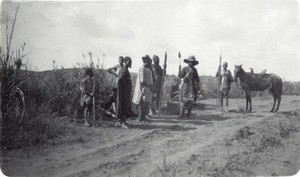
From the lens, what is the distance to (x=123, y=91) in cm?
861

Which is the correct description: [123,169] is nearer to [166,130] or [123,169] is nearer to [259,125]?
[166,130]

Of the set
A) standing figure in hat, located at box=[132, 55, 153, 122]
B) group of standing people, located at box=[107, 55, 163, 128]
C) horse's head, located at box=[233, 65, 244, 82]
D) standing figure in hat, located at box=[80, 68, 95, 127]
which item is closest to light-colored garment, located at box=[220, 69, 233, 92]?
horse's head, located at box=[233, 65, 244, 82]

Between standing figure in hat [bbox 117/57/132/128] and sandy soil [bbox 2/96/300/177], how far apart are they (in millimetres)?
405

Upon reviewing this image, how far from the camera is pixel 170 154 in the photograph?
6.23m

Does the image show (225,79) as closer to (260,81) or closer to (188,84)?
(260,81)

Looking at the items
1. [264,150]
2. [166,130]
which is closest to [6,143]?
[166,130]

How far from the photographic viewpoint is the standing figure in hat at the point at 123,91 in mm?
8539

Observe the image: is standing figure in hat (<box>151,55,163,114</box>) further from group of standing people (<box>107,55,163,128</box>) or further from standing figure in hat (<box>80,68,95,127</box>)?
standing figure in hat (<box>80,68,95,127</box>)

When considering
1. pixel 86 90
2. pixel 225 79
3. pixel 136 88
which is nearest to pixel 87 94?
pixel 86 90

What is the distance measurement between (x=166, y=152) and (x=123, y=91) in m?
2.65

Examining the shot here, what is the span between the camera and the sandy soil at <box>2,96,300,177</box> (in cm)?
556

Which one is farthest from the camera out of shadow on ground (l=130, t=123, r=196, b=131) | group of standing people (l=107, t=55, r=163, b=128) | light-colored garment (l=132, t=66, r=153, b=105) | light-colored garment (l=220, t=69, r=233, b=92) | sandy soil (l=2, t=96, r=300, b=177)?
light-colored garment (l=220, t=69, r=233, b=92)

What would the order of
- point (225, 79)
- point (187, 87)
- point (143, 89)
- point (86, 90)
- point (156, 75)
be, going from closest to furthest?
point (86, 90) < point (143, 89) < point (187, 87) < point (156, 75) < point (225, 79)

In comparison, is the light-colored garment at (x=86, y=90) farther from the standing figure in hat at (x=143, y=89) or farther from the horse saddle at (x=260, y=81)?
the horse saddle at (x=260, y=81)
